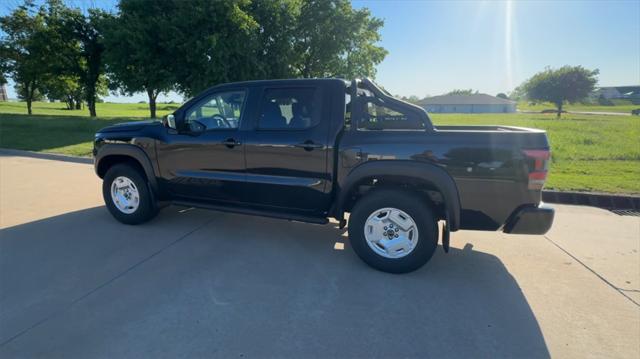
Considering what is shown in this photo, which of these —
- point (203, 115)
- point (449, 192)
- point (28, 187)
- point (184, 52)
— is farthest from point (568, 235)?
point (184, 52)

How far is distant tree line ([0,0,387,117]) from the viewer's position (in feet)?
57.3

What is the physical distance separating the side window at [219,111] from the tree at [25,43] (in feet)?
107

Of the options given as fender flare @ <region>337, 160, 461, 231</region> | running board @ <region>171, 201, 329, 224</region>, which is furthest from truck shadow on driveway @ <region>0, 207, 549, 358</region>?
fender flare @ <region>337, 160, 461, 231</region>

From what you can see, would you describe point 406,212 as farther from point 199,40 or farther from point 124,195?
point 199,40

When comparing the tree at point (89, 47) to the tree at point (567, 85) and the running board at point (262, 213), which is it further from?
the tree at point (567, 85)

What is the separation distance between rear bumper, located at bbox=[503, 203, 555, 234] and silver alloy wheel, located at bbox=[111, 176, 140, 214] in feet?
14.3

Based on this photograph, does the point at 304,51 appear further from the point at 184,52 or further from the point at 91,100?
the point at 91,100

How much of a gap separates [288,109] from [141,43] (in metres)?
18.0

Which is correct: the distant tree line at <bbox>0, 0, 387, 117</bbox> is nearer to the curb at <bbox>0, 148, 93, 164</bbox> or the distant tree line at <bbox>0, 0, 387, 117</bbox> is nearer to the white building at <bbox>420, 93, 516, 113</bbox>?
the curb at <bbox>0, 148, 93, 164</bbox>

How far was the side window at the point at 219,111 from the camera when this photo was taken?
3895mm

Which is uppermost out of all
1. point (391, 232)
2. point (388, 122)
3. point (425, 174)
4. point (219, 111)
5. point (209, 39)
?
point (209, 39)

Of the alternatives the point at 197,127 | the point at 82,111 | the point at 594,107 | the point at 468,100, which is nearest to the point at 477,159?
the point at 197,127

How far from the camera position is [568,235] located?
4.33m

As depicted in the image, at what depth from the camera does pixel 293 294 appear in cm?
287
